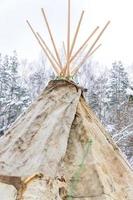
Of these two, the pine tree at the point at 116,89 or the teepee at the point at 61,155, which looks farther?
the pine tree at the point at 116,89

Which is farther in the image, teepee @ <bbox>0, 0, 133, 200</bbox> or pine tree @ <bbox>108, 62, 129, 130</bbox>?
pine tree @ <bbox>108, 62, 129, 130</bbox>

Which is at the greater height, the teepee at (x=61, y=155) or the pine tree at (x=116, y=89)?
the pine tree at (x=116, y=89)

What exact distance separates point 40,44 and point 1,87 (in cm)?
3411

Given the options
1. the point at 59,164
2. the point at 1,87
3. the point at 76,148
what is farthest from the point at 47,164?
the point at 1,87

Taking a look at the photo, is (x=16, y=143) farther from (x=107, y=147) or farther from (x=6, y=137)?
(x=107, y=147)

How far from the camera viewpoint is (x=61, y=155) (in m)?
4.96

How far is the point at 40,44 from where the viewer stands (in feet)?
21.7

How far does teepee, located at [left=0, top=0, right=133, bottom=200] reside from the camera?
4664 mm

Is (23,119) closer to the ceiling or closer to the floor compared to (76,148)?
closer to the ceiling

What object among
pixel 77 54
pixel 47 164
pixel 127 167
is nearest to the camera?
pixel 47 164

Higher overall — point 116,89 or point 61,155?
point 116,89

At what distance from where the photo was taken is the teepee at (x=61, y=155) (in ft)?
15.3

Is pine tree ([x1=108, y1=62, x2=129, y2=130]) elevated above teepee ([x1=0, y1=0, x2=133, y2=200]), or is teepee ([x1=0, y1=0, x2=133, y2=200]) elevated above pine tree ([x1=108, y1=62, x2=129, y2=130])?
pine tree ([x1=108, y1=62, x2=129, y2=130])

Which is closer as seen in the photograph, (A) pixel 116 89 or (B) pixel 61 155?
(B) pixel 61 155
